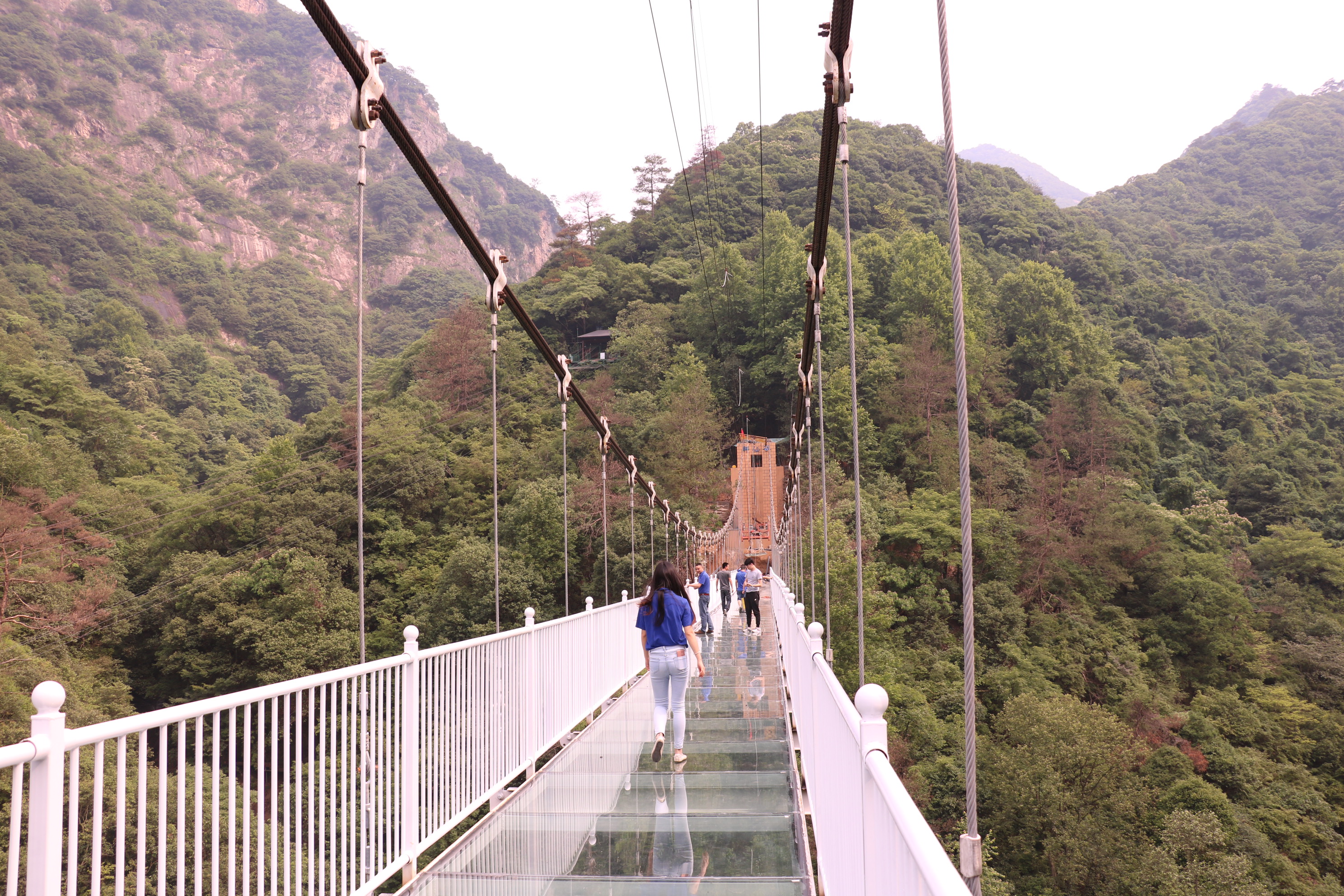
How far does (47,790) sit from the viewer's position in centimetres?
135

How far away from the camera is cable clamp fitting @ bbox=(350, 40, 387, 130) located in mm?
3707

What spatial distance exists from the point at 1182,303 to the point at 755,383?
25.4 meters

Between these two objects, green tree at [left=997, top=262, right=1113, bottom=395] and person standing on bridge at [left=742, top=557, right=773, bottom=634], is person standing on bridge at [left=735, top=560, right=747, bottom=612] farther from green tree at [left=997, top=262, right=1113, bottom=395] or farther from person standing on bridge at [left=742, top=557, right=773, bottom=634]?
green tree at [left=997, top=262, right=1113, bottom=395]

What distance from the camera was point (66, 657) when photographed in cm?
1902

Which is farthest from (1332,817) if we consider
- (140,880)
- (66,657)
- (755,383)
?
(755,383)

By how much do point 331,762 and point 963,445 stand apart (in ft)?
6.35

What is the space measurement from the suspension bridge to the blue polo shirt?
0.57m

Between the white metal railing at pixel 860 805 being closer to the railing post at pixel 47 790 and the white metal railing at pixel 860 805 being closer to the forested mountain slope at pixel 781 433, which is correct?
the railing post at pixel 47 790

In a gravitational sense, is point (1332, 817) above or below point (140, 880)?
below

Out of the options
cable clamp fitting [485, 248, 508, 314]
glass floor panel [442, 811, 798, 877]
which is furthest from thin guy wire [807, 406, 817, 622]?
cable clamp fitting [485, 248, 508, 314]

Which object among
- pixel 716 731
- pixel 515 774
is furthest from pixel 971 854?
pixel 716 731

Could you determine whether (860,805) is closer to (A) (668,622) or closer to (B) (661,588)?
(A) (668,622)

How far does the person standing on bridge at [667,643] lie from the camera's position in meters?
4.72

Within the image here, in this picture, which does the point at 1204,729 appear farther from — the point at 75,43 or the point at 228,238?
the point at 75,43
